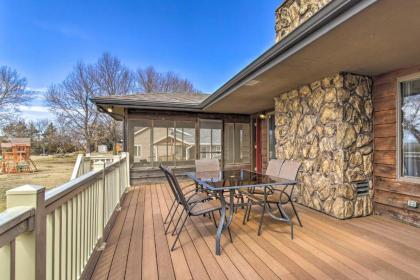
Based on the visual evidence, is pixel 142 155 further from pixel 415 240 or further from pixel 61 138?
pixel 61 138

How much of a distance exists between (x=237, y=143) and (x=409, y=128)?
480 cm

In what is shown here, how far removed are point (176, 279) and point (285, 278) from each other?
962mm

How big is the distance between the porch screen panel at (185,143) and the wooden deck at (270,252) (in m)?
3.50

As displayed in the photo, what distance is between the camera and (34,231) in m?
1.01

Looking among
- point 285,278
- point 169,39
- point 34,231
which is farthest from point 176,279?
point 169,39

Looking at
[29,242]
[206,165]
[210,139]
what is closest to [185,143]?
[210,139]

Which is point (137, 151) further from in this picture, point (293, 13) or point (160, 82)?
point (160, 82)

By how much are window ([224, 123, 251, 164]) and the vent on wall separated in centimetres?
415

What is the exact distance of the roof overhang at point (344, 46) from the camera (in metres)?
1.84

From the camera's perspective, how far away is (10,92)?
44.4 ft

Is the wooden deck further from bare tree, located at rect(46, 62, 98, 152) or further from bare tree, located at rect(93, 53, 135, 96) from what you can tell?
bare tree, located at rect(93, 53, 135, 96)

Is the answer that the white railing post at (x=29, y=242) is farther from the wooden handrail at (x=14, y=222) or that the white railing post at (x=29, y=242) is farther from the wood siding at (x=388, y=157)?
the wood siding at (x=388, y=157)

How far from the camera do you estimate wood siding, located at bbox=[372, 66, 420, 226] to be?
3.10m

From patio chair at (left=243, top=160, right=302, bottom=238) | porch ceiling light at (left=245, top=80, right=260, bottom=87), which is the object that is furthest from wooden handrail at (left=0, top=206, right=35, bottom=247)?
porch ceiling light at (left=245, top=80, right=260, bottom=87)
